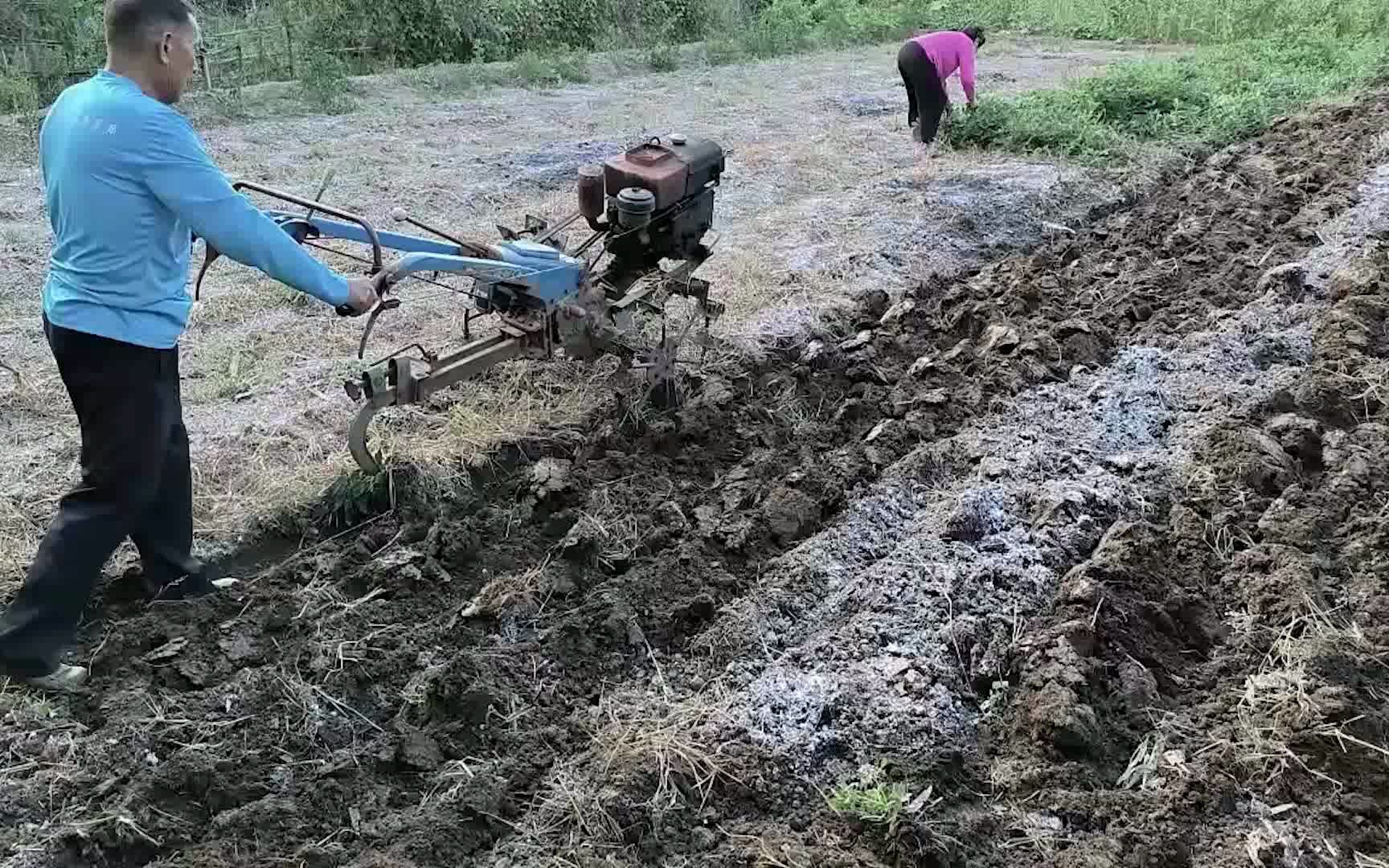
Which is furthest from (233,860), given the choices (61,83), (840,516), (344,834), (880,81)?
(880,81)

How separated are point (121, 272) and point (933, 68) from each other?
7991mm

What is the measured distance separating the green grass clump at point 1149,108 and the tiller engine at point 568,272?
5.76 meters

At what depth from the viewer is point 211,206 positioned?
3.35m

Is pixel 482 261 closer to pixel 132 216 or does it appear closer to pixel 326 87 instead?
pixel 132 216

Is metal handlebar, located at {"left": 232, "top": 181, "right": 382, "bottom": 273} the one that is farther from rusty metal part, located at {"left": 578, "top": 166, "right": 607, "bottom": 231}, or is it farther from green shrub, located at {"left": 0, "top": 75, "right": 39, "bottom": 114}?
green shrub, located at {"left": 0, "top": 75, "right": 39, "bottom": 114}

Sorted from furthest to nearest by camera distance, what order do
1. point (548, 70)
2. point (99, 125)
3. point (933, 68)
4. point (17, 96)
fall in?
point (548, 70) < point (17, 96) < point (933, 68) < point (99, 125)

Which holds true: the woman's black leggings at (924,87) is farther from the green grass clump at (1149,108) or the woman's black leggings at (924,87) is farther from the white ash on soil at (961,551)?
the white ash on soil at (961,551)

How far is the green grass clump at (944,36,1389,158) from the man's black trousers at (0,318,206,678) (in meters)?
8.45

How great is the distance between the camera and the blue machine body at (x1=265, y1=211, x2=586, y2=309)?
4.11 metres

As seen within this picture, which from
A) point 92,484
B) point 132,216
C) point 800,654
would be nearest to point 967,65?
point 800,654

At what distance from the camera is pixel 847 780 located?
131 inches

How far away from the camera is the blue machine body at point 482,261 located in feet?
13.5

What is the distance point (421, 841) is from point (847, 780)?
1.21 meters

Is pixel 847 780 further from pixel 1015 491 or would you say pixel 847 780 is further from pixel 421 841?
pixel 1015 491
